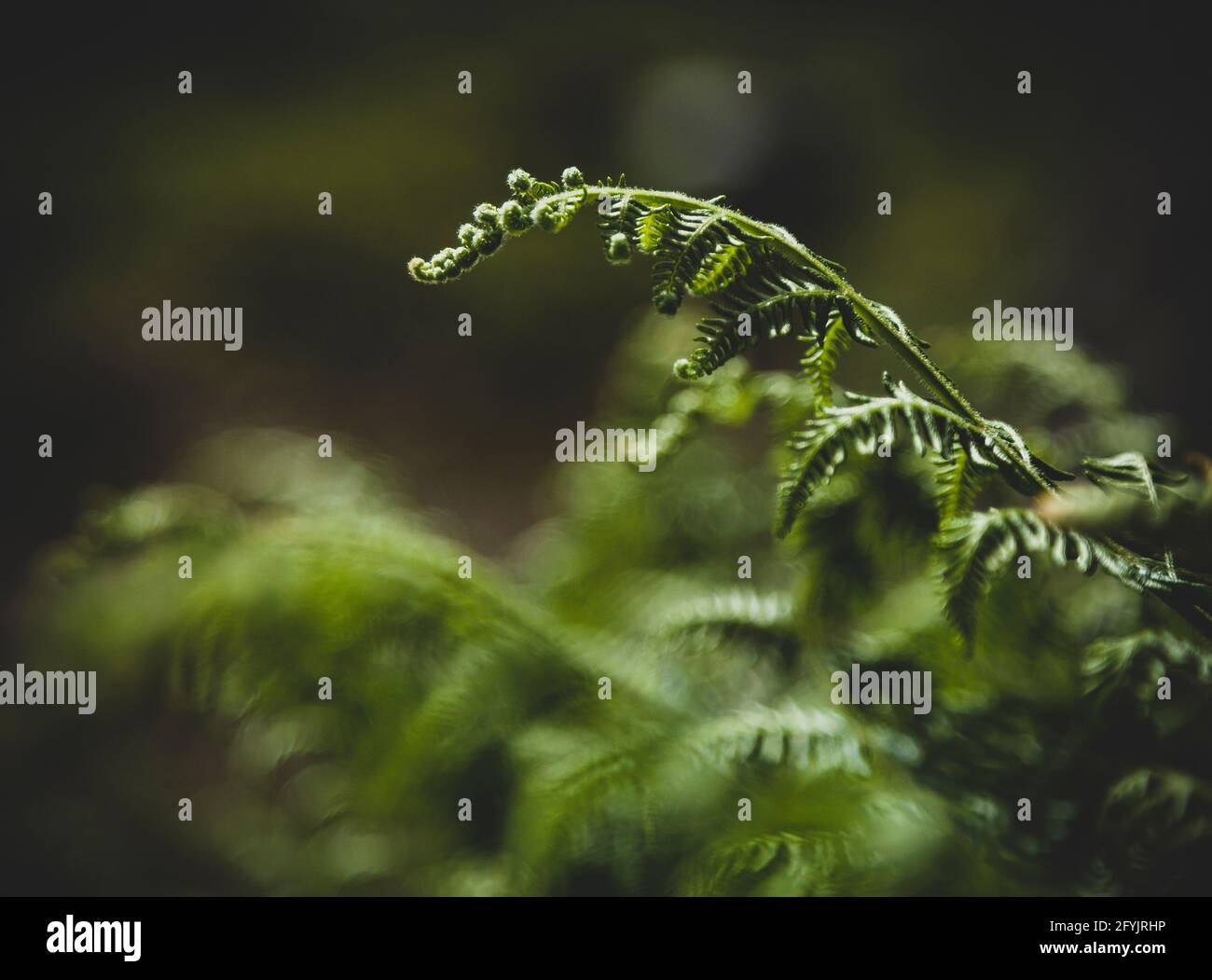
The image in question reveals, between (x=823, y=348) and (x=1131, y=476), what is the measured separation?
0.25 meters

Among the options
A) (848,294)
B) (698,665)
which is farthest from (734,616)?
(848,294)

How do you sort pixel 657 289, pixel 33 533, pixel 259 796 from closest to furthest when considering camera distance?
pixel 657 289
pixel 259 796
pixel 33 533

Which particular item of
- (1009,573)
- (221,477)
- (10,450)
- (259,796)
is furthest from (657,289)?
(10,450)

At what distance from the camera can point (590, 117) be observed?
3352 millimetres

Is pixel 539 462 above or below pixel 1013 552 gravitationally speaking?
above

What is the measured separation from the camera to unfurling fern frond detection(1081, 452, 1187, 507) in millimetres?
608

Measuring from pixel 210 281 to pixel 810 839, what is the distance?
3.26 metres

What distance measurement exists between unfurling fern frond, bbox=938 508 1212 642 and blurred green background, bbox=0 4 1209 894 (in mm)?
112

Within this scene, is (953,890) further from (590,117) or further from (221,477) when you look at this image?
(590,117)

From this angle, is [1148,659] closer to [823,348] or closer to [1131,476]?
[1131,476]

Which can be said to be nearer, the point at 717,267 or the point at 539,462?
the point at 717,267

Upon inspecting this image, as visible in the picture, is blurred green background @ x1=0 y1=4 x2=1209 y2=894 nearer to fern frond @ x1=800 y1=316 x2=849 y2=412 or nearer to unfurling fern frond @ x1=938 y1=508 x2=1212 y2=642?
unfurling fern frond @ x1=938 y1=508 x2=1212 y2=642

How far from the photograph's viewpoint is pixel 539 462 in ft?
10.8

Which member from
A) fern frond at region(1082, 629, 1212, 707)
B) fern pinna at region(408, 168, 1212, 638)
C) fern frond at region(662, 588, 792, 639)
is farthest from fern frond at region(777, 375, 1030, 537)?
fern frond at region(662, 588, 792, 639)
